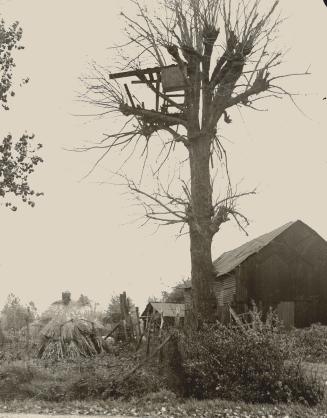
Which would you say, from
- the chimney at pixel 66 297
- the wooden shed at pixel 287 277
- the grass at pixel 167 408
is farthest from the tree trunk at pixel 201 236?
the wooden shed at pixel 287 277

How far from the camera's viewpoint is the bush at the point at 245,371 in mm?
9477

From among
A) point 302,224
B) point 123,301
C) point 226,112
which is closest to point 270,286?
point 302,224

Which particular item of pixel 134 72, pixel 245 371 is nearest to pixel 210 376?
pixel 245 371

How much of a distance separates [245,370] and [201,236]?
13.2 feet

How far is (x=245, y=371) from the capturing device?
32.2 ft

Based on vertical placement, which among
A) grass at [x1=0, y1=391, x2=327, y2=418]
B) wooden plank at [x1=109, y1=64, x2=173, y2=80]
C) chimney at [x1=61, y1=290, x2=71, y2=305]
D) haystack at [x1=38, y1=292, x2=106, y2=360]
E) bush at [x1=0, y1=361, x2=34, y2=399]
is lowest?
grass at [x1=0, y1=391, x2=327, y2=418]

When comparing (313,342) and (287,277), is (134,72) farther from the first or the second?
(287,277)

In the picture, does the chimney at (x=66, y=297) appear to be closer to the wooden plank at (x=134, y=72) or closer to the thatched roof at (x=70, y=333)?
the thatched roof at (x=70, y=333)

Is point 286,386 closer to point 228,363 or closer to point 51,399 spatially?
point 228,363

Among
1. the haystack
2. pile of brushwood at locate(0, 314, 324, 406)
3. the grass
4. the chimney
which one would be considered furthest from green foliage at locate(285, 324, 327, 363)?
the chimney

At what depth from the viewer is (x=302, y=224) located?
2848 cm

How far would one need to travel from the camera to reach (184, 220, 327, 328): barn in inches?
1052

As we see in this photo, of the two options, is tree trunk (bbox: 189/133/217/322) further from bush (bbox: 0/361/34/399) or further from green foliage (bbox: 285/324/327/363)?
green foliage (bbox: 285/324/327/363)

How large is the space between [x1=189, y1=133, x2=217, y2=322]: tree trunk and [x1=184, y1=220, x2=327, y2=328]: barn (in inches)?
563
